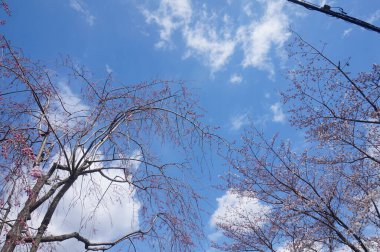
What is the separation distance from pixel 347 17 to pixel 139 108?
11.5 feet

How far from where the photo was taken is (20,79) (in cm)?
419

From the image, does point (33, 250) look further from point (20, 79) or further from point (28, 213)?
point (20, 79)

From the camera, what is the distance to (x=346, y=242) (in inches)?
321

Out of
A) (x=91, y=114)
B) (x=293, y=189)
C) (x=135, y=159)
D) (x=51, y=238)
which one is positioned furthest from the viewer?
(x=293, y=189)

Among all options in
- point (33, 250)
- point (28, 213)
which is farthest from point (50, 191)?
point (33, 250)

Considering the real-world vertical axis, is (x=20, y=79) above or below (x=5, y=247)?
above

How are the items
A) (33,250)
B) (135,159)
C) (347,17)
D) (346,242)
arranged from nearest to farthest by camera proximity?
(347,17), (33,250), (135,159), (346,242)

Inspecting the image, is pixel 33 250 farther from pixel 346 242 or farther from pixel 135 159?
pixel 346 242

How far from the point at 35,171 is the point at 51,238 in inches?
51.3

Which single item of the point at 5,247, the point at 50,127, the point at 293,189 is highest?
the point at 293,189

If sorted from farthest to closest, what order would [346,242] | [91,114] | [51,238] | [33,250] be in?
[346,242], [91,114], [51,238], [33,250]

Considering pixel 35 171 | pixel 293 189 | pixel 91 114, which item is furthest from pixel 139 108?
pixel 293 189

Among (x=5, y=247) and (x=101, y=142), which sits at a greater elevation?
(x=101, y=142)

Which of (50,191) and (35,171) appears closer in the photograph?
(35,171)
